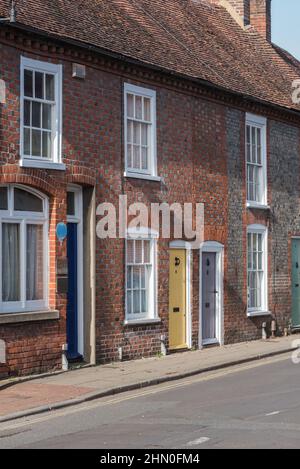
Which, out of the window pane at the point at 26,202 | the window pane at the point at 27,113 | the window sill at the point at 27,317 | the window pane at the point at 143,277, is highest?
the window pane at the point at 27,113

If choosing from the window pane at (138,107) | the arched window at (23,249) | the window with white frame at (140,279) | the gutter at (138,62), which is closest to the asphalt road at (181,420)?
the arched window at (23,249)

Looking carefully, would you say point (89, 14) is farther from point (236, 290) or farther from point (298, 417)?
point (298, 417)

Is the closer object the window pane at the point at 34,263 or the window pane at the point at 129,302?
the window pane at the point at 34,263

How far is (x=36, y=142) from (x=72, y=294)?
3068mm

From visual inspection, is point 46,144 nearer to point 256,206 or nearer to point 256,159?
point 256,206

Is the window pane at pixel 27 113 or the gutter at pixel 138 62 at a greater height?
the gutter at pixel 138 62

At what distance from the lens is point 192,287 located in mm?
21281

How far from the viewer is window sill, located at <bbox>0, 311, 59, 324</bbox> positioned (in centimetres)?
1590

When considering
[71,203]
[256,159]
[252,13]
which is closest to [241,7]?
[252,13]

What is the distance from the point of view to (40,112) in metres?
17.1

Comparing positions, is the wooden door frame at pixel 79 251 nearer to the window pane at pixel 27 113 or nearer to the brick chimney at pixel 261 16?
the window pane at pixel 27 113

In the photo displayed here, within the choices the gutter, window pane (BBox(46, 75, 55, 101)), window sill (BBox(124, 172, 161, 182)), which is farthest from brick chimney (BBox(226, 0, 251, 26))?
window pane (BBox(46, 75, 55, 101))

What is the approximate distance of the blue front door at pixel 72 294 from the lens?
1791 centimetres

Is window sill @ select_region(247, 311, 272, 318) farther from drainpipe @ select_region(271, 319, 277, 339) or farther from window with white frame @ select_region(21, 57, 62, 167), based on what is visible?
window with white frame @ select_region(21, 57, 62, 167)
